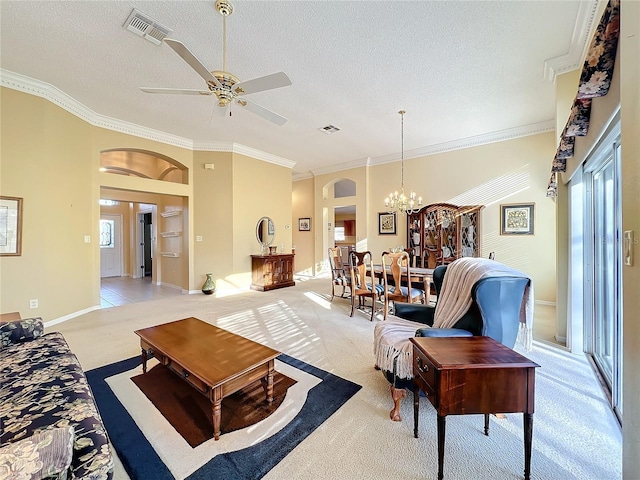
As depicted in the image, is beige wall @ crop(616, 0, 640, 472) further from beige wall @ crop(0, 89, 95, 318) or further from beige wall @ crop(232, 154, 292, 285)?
beige wall @ crop(232, 154, 292, 285)

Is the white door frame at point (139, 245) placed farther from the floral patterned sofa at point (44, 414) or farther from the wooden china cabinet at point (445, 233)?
the wooden china cabinet at point (445, 233)

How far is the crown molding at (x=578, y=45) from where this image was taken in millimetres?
2301

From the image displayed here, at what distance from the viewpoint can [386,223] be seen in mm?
6625

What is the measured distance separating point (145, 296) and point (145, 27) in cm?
475

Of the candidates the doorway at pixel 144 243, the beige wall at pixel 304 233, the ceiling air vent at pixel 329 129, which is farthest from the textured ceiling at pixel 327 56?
the doorway at pixel 144 243

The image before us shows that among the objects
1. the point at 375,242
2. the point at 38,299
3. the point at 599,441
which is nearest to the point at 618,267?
the point at 599,441

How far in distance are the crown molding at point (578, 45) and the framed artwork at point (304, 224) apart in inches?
237

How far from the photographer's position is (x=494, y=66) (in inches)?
122

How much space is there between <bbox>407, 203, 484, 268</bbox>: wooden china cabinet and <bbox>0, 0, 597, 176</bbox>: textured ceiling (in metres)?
1.60

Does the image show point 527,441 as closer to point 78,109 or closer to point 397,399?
point 397,399

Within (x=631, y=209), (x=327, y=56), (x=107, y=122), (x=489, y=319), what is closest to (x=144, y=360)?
(x=489, y=319)

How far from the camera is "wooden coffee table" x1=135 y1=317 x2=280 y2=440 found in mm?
1642

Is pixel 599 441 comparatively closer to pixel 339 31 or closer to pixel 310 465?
pixel 310 465

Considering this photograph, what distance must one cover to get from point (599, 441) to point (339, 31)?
3.59 metres
